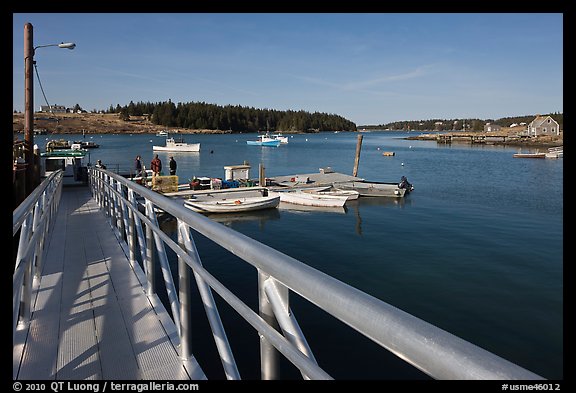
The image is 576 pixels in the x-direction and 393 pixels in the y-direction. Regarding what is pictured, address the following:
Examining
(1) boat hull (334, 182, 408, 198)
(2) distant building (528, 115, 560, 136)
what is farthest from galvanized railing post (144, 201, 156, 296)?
(2) distant building (528, 115, 560, 136)

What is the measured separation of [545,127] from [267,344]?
135 meters

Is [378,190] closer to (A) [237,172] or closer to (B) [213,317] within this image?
(A) [237,172]

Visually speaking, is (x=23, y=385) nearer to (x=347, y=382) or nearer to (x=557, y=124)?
(x=347, y=382)

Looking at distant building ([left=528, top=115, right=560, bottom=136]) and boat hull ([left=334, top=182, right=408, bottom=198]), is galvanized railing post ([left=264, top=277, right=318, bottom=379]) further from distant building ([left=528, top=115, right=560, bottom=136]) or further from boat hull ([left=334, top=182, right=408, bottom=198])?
distant building ([left=528, top=115, right=560, bottom=136])

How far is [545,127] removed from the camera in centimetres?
11656

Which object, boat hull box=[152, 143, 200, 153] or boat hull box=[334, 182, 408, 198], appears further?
boat hull box=[152, 143, 200, 153]

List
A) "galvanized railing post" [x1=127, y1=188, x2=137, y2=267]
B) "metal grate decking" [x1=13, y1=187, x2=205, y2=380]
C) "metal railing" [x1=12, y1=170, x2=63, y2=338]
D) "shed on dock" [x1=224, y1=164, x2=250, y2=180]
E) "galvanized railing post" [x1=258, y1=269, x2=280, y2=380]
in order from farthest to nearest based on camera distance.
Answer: "shed on dock" [x1=224, y1=164, x2=250, y2=180], "galvanized railing post" [x1=127, y1=188, x2=137, y2=267], "metal railing" [x1=12, y1=170, x2=63, y2=338], "metal grate decking" [x1=13, y1=187, x2=205, y2=380], "galvanized railing post" [x1=258, y1=269, x2=280, y2=380]

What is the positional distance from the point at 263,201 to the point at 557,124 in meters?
120

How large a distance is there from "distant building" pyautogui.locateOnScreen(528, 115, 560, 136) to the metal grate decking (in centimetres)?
13264

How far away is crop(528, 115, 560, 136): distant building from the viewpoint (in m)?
116
